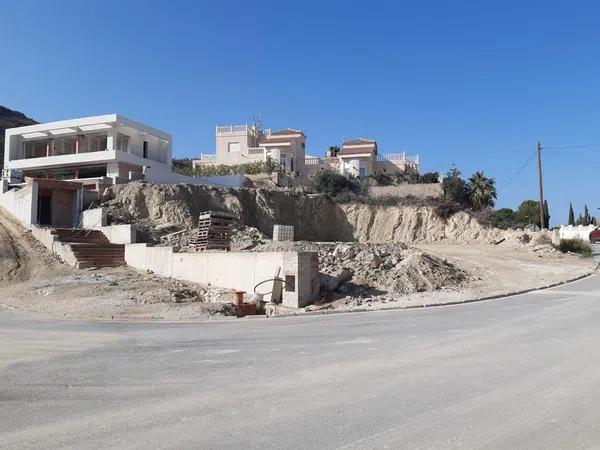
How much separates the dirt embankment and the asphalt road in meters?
24.1

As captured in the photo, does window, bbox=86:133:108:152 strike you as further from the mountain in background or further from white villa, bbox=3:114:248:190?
the mountain in background

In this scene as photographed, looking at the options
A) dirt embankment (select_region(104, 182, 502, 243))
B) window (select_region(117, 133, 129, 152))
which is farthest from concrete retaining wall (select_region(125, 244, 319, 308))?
window (select_region(117, 133, 129, 152))

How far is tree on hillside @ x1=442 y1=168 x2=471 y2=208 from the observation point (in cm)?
5122

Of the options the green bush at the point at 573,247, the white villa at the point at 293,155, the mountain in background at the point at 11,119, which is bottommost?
the green bush at the point at 573,247

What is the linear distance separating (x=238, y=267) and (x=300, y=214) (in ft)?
94.3

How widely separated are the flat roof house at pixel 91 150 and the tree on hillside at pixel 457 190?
1079 inches

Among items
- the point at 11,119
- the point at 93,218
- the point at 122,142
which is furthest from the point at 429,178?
the point at 11,119

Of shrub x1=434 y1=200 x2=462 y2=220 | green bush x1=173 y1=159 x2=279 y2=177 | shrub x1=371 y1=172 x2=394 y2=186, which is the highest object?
green bush x1=173 y1=159 x2=279 y2=177

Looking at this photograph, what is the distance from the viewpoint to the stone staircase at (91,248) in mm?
24656

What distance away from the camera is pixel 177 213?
35.9m

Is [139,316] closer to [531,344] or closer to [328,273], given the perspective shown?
[328,273]

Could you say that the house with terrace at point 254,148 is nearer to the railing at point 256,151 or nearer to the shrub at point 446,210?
the railing at point 256,151

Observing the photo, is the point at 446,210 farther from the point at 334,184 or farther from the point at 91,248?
the point at 91,248

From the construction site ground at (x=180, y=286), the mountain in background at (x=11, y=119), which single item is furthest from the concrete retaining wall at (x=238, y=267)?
the mountain in background at (x=11, y=119)
